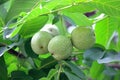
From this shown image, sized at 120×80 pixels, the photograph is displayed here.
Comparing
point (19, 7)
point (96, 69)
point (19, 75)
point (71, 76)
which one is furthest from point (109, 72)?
point (19, 7)

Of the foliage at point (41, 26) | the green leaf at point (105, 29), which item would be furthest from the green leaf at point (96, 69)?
the green leaf at point (105, 29)

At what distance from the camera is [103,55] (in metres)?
1.29

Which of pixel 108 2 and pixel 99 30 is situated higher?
pixel 108 2

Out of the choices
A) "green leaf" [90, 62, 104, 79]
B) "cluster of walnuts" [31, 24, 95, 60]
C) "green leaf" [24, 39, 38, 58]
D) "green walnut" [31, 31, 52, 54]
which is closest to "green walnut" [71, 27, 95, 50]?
"cluster of walnuts" [31, 24, 95, 60]

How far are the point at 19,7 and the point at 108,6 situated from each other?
0.35m

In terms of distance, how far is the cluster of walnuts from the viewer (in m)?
1.13

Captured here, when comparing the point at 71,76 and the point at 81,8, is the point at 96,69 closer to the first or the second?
the point at 71,76

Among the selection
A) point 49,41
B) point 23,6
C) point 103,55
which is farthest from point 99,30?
point 23,6

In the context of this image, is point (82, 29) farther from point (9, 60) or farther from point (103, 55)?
point (9, 60)

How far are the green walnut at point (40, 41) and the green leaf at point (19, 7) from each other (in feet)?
0.35

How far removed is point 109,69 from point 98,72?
0.10 meters

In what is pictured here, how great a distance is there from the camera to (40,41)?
1.18 metres

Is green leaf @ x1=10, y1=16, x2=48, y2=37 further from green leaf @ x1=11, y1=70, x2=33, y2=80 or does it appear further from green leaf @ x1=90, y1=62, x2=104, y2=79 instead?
green leaf @ x1=90, y1=62, x2=104, y2=79

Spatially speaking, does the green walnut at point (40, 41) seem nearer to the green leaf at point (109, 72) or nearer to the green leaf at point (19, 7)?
the green leaf at point (19, 7)
